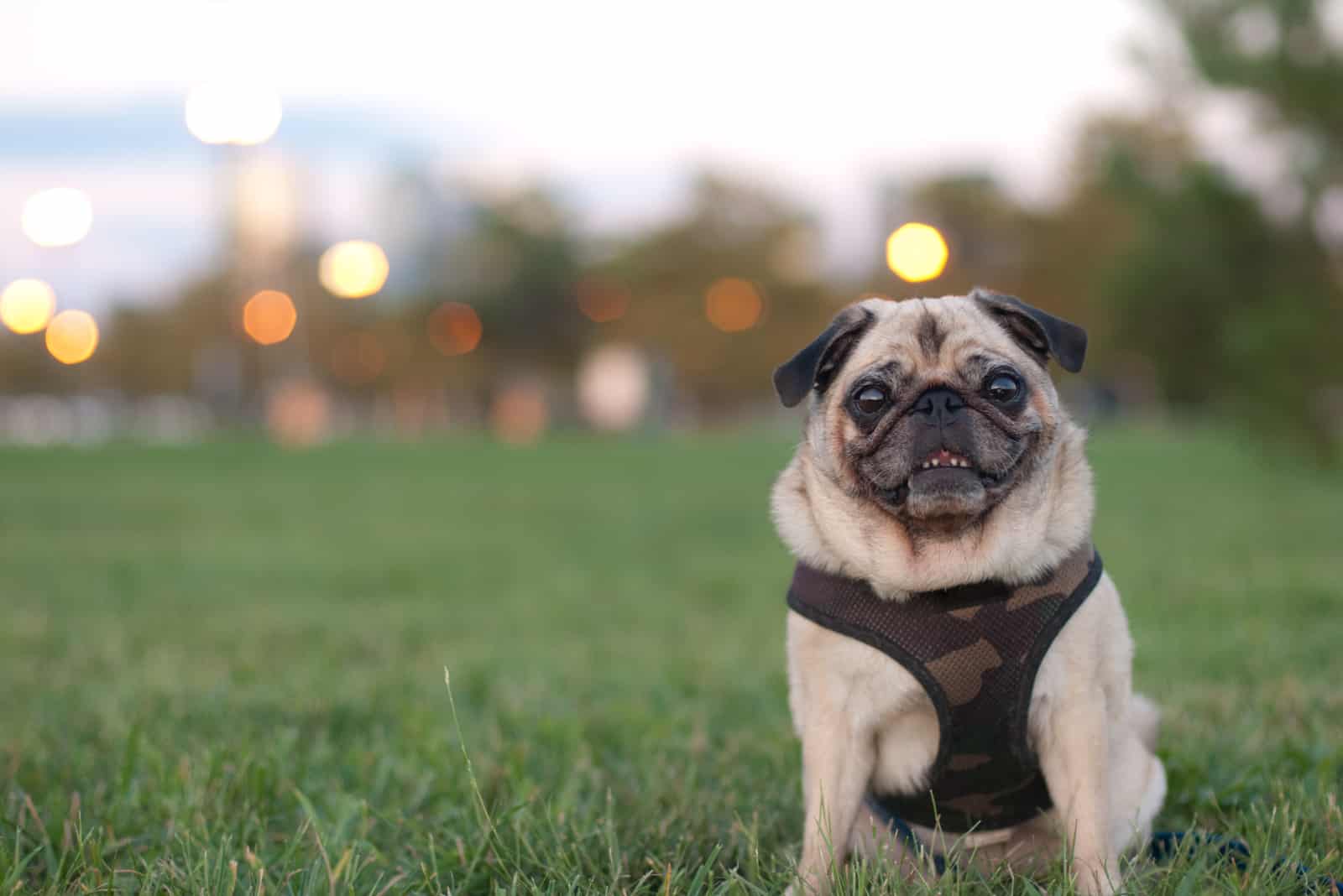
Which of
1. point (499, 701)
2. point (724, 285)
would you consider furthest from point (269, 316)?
point (499, 701)

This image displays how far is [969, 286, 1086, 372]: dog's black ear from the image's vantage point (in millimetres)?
3381

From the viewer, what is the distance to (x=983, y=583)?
333 cm

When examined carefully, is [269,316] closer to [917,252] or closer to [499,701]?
[917,252]

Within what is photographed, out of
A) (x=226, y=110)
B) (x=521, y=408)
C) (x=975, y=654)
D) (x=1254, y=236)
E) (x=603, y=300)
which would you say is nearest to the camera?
(x=975, y=654)

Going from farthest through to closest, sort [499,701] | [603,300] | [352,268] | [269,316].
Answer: [603,300], [352,268], [269,316], [499,701]

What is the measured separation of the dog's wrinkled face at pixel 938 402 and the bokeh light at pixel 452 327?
70262 mm

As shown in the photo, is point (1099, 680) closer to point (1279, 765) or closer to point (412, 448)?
point (1279, 765)

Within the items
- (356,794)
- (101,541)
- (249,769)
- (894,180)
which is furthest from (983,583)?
(894,180)

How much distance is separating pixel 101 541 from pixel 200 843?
12068 millimetres

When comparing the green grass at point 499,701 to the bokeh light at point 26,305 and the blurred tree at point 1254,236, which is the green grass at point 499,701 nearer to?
the blurred tree at point 1254,236

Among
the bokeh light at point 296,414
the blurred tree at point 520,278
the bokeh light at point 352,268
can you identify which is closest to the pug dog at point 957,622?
the bokeh light at point 296,414

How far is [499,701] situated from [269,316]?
134 ft

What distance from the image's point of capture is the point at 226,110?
131ft

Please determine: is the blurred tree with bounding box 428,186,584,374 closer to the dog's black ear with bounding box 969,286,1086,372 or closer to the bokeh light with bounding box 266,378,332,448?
the bokeh light with bounding box 266,378,332,448
